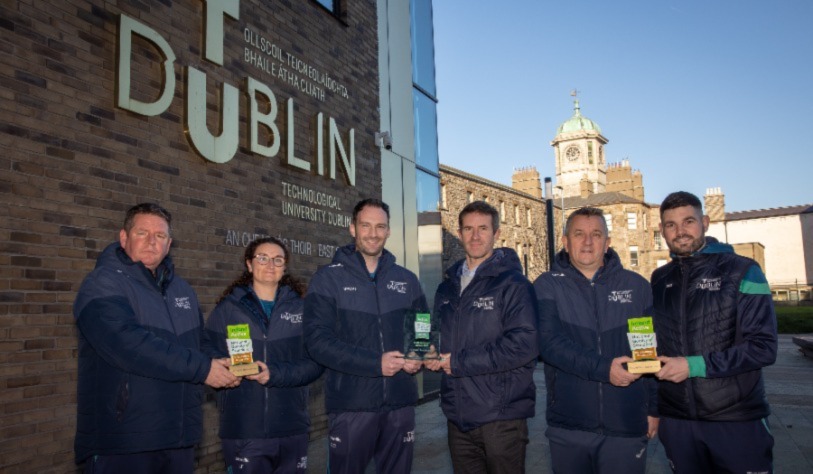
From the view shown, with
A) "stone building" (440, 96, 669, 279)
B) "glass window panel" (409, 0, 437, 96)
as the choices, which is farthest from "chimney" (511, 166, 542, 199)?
"glass window panel" (409, 0, 437, 96)

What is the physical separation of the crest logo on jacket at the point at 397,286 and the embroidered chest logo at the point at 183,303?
129 cm

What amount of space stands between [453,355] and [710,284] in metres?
1.59

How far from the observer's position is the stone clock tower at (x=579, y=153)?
10606 cm

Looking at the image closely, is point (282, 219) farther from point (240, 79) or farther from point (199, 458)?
point (199, 458)

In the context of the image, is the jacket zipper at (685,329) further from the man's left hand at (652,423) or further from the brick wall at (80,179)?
the brick wall at (80,179)

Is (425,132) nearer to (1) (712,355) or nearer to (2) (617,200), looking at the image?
(1) (712,355)

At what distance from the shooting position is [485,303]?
150 inches

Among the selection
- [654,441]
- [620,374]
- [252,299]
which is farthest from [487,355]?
[654,441]

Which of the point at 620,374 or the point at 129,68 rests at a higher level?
the point at 129,68

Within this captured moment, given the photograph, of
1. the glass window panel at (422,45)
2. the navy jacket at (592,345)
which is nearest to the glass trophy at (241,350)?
the navy jacket at (592,345)

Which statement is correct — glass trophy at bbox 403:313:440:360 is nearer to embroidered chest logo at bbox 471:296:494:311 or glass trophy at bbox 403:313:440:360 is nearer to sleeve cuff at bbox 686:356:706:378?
embroidered chest logo at bbox 471:296:494:311

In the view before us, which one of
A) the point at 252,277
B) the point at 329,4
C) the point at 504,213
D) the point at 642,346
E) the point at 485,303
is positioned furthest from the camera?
the point at 504,213

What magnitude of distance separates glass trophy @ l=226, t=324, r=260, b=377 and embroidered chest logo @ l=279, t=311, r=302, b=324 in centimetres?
50

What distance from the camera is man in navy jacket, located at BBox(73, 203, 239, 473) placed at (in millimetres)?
3131
